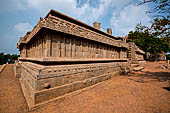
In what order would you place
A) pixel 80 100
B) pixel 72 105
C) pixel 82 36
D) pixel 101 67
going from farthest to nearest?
pixel 101 67
pixel 82 36
pixel 80 100
pixel 72 105

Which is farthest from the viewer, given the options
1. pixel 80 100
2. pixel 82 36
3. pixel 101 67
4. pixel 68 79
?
pixel 101 67

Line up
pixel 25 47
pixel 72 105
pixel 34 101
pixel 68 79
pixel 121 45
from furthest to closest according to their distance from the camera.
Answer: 1. pixel 121 45
2. pixel 25 47
3. pixel 68 79
4. pixel 72 105
5. pixel 34 101

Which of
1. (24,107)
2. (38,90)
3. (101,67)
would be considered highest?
(101,67)

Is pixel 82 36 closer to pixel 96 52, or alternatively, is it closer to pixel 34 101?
pixel 96 52

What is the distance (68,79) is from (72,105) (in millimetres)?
1231

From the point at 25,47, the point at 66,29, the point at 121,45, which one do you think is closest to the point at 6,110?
the point at 66,29

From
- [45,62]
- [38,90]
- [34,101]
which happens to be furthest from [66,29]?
[34,101]

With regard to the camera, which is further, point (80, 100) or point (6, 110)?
point (80, 100)

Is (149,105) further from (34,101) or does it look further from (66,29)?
(66,29)

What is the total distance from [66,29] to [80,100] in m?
3.52

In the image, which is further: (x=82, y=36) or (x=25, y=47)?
(x=25, y=47)

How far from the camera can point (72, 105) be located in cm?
330

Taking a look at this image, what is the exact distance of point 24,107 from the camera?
10.9ft

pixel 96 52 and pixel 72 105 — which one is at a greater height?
pixel 96 52
